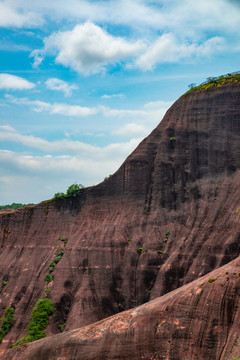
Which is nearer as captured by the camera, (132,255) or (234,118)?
(132,255)

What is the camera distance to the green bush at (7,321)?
1785 inches

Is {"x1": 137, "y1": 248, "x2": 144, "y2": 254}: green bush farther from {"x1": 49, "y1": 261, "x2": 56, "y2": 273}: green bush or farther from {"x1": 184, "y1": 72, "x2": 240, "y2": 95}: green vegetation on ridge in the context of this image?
{"x1": 184, "y1": 72, "x2": 240, "y2": 95}: green vegetation on ridge

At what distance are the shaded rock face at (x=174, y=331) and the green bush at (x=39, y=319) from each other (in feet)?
41.9

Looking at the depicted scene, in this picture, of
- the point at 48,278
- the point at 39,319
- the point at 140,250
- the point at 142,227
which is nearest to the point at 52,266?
the point at 48,278

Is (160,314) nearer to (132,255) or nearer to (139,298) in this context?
(139,298)

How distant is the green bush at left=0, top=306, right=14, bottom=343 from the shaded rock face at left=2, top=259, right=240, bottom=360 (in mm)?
17586

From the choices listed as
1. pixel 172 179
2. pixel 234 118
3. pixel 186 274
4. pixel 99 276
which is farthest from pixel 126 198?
pixel 234 118

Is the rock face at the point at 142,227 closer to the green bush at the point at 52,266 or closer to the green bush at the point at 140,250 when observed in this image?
the green bush at the point at 140,250

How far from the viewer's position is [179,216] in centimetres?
4788

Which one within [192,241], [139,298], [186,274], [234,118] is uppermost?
[234,118]

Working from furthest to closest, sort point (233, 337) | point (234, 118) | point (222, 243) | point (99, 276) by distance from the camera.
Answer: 1. point (234, 118)
2. point (99, 276)
3. point (222, 243)
4. point (233, 337)

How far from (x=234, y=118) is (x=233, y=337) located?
34.1 metres

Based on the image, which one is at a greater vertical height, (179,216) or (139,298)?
(179,216)

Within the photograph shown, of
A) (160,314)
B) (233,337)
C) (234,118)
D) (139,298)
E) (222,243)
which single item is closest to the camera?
(233,337)
